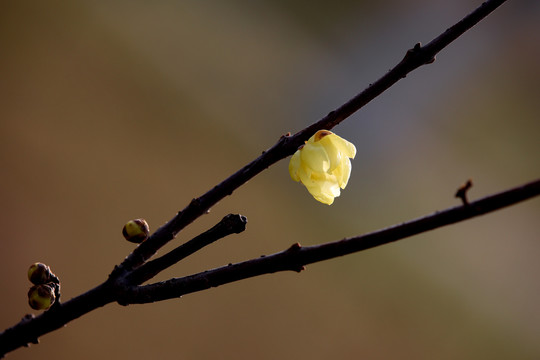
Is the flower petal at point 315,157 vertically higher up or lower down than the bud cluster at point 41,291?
higher up

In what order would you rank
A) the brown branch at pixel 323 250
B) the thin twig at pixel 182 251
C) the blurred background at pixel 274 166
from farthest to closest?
1. the blurred background at pixel 274 166
2. the thin twig at pixel 182 251
3. the brown branch at pixel 323 250

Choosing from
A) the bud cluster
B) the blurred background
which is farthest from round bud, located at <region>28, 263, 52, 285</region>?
the blurred background

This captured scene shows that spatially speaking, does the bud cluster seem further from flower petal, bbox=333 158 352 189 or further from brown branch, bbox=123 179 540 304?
flower petal, bbox=333 158 352 189

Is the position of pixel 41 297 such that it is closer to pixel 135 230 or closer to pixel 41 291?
pixel 41 291

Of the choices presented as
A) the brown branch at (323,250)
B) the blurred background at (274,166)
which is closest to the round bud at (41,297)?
the brown branch at (323,250)

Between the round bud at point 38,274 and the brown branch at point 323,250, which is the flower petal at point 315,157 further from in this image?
the round bud at point 38,274

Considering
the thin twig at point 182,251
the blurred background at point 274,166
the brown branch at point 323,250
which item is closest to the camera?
the brown branch at point 323,250

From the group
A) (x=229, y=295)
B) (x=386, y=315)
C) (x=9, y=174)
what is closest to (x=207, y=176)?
(x=229, y=295)

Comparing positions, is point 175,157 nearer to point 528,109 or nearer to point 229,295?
point 229,295

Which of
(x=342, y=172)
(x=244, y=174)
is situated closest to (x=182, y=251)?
(x=244, y=174)
